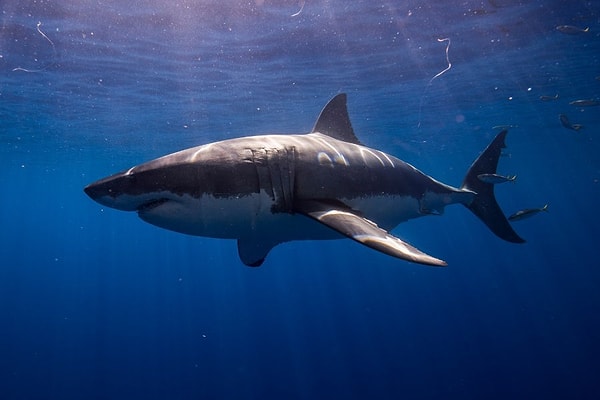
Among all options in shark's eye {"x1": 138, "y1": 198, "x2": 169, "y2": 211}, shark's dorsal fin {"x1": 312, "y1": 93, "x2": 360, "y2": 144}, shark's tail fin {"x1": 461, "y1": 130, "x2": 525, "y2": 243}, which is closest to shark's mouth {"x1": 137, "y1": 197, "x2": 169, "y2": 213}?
shark's eye {"x1": 138, "y1": 198, "x2": 169, "y2": 211}

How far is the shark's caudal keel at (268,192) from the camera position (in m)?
3.43

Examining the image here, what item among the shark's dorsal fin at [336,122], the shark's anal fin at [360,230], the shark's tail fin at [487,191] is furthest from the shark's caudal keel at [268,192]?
the shark's tail fin at [487,191]

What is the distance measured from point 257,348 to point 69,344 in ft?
51.3

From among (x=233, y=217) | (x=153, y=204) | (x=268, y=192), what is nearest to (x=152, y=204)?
(x=153, y=204)

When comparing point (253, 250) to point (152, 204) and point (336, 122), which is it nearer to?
point (152, 204)

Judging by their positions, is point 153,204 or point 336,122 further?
point 336,122

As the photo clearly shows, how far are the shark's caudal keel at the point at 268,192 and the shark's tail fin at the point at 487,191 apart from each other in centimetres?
263

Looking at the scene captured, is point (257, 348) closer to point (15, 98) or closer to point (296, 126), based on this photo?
point (296, 126)

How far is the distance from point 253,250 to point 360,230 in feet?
9.01

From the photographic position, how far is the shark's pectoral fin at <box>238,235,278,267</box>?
543 cm

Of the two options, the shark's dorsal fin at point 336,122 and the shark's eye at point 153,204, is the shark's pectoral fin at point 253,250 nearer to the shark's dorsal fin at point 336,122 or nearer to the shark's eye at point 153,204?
the shark's eye at point 153,204

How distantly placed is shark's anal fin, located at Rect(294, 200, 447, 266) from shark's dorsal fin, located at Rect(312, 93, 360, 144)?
2409 millimetres

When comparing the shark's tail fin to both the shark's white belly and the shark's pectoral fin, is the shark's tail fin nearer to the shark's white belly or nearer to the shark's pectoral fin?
the shark's white belly

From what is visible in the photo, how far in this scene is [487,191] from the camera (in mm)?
7789
